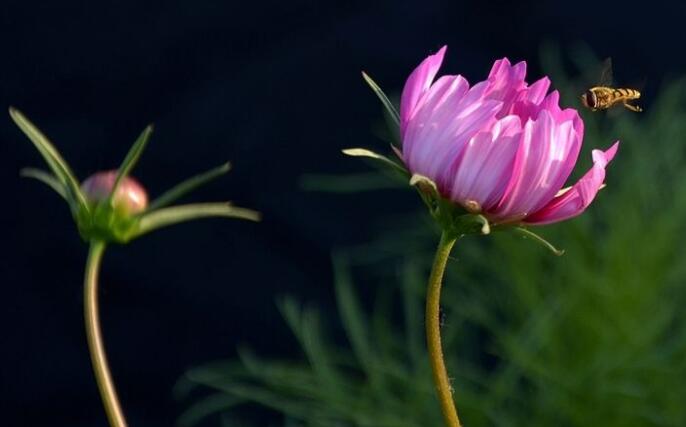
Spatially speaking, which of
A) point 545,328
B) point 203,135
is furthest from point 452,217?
point 203,135

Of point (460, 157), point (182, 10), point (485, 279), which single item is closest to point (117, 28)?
point (182, 10)

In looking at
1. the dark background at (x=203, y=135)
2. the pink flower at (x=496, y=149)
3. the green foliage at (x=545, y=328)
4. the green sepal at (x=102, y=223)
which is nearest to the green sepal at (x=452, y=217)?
the pink flower at (x=496, y=149)

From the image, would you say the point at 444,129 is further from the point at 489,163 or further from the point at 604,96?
the point at 604,96

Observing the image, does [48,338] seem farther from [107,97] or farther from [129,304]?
[107,97]

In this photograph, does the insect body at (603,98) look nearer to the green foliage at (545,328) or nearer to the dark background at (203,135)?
the green foliage at (545,328)

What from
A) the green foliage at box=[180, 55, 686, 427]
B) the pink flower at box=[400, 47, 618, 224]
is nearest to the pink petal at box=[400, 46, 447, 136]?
the pink flower at box=[400, 47, 618, 224]

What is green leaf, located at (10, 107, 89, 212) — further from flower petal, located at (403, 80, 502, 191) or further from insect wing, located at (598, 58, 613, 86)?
insect wing, located at (598, 58, 613, 86)

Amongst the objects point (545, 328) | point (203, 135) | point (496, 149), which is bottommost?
point (545, 328)
